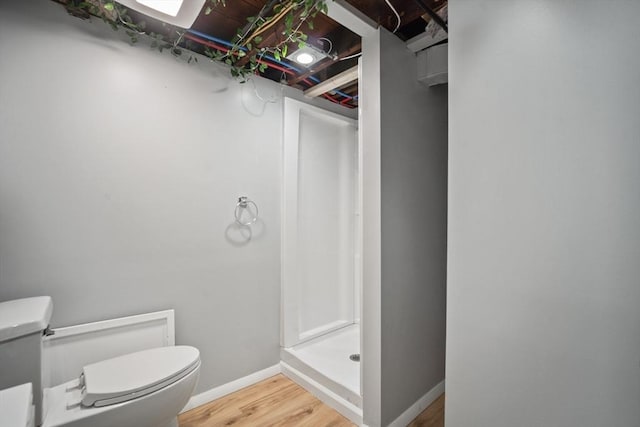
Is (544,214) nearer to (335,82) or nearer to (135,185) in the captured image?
(335,82)

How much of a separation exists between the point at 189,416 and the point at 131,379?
2.37ft

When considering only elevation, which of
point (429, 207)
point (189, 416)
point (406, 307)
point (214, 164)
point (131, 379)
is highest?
point (214, 164)

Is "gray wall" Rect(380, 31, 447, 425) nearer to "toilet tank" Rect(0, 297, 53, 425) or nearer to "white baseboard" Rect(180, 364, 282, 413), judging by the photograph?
"white baseboard" Rect(180, 364, 282, 413)

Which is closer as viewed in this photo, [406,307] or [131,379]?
[131,379]

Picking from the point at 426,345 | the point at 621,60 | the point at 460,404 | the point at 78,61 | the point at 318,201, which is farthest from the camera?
the point at 318,201

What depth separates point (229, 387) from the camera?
203 centimetres

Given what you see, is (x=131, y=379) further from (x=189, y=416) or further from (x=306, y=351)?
(x=306, y=351)

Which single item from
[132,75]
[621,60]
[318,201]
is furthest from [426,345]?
[132,75]

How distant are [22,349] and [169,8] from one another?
1524 millimetres

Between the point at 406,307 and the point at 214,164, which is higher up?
the point at 214,164

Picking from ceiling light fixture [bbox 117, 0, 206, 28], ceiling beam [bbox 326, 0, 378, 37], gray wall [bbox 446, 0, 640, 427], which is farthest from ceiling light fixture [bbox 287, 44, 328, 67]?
gray wall [bbox 446, 0, 640, 427]

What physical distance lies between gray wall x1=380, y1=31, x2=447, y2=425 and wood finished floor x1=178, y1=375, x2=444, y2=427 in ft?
0.60

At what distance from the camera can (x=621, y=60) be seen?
0.74 meters

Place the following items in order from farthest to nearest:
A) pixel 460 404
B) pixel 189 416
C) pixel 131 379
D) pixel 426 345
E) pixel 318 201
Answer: pixel 318 201, pixel 426 345, pixel 189 416, pixel 131 379, pixel 460 404
